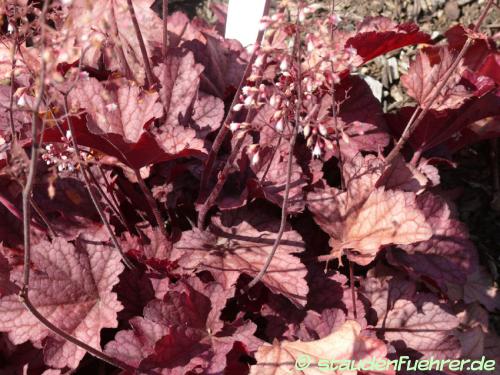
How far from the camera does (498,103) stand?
241 cm

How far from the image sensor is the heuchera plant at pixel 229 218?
5.93 ft

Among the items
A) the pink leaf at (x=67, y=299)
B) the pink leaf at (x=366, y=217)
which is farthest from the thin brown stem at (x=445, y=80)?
the pink leaf at (x=67, y=299)

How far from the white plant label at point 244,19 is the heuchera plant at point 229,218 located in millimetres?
92

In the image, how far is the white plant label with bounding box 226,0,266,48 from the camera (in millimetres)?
2549

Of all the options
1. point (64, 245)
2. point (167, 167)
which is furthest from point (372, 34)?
point (64, 245)

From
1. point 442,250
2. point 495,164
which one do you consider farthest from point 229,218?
point 495,164

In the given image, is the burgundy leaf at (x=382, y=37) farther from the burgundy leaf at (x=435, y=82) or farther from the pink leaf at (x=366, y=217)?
the pink leaf at (x=366, y=217)

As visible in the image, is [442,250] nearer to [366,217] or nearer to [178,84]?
[366,217]

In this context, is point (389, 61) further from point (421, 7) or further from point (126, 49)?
point (126, 49)

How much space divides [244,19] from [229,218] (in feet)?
3.54

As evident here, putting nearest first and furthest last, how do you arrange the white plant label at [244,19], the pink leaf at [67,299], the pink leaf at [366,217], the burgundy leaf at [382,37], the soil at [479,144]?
the pink leaf at [67,299] < the pink leaf at [366,217] < the burgundy leaf at [382,37] < the white plant label at [244,19] < the soil at [479,144]

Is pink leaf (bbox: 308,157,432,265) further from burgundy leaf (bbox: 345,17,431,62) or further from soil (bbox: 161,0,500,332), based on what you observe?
soil (bbox: 161,0,500,332)

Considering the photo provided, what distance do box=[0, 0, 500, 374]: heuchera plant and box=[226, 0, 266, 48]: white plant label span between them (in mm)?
92

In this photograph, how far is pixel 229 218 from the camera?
2230 millimetres
